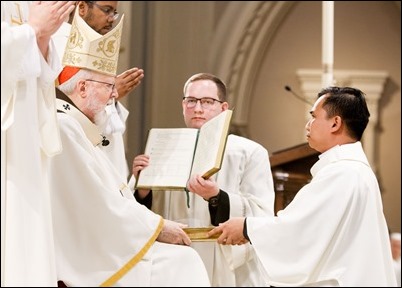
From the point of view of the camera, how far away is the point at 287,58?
11.3m

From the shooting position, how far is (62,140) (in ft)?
14.6

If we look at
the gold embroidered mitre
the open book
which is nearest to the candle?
the open book

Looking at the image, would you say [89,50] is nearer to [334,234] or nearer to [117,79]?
[117,79]

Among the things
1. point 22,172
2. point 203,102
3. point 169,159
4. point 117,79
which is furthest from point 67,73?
point 22,172

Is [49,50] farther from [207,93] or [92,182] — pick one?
[207,93]

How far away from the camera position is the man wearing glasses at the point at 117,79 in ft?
17.8

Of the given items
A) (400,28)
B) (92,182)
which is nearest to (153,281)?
(92,182)

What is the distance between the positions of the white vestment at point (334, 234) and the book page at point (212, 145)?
0.43 meters

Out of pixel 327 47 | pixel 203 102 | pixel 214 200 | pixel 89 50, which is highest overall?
pixel 327 47

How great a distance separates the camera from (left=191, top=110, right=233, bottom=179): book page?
4895mm

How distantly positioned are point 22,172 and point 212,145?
1.26 meters

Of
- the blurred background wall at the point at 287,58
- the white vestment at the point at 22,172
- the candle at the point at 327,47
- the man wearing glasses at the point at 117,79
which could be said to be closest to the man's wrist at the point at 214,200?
the man wearing glasses at the point at 117,79

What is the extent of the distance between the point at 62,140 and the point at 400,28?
24.3ft

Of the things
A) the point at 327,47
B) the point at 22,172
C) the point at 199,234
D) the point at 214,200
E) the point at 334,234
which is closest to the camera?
the point at 22,172
